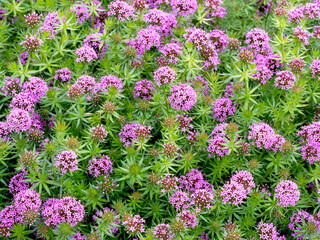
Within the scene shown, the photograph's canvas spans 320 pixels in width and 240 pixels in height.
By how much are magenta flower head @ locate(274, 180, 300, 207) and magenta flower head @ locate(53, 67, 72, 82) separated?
365 cm

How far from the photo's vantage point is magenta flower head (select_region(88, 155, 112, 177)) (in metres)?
5.48

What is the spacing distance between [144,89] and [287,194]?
268 centimetres

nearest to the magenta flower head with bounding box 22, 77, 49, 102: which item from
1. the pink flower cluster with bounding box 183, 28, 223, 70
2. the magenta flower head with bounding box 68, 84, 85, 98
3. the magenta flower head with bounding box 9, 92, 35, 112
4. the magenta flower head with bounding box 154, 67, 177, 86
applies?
the magenta flower head with bounding box 9, 92, 35, 112

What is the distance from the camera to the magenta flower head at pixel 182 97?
220 inches

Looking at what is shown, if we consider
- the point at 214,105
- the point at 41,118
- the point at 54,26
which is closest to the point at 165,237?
the point at 214,105

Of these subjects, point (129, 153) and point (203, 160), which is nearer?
point (129, 153)

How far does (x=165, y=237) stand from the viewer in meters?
4.95

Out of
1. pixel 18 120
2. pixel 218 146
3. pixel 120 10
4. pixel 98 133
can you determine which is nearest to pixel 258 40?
pixel 218 146

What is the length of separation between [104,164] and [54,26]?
2.71 m

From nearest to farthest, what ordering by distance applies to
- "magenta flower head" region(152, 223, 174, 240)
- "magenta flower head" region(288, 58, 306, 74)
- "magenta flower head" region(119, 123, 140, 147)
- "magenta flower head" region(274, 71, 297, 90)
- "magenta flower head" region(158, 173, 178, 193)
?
"magenta flower head" region(152, 223, 174, 240)
"magenta flower head" region(158, 173, 178, 193)
"magenta flower head" region(119, 123, 140, 147)
"magenta flower head" region(274, 71, 297, 90)
"magenta flower head" region(288, 58, 306, 74)

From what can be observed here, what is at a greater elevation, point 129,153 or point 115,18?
point 115,18

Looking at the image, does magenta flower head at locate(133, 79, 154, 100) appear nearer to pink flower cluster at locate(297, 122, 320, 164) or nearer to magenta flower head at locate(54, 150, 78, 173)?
magenta flower head at locate(54, 150, 78, 173)

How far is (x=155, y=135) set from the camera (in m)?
6.25

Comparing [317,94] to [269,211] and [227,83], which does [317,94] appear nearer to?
[227,83]
